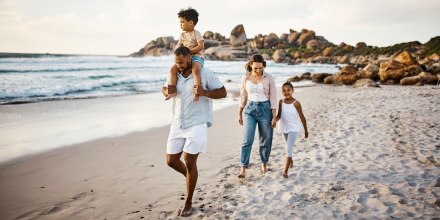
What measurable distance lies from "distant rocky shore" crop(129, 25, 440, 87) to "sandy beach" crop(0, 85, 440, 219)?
14.9 metres

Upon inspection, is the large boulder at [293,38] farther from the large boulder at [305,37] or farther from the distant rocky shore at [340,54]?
the large boulder at [305,37]

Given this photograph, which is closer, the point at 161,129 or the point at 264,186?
the point at 264,186

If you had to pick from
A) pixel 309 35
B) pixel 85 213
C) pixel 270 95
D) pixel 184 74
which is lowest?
pixel 85 213

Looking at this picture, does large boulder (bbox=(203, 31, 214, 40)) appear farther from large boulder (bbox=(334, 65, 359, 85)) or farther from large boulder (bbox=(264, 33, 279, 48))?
large boulder (bbox=(334, 65, 359, 85))

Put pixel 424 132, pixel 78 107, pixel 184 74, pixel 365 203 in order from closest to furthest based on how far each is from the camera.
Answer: pixel 184 74 → pixel 365 203 → pixel 424 132 → pixel 78 107

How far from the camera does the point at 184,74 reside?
3.45 meters

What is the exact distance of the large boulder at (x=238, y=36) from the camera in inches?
3198

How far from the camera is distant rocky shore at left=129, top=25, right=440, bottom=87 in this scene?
2119 cm

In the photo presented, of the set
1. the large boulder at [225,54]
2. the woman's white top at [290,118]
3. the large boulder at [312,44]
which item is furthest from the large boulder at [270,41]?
A: the woman's white top at [290,118]

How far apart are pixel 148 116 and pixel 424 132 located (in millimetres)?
7800

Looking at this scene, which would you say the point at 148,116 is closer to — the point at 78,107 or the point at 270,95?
the point at 78,107

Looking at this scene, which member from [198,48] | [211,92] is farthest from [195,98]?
[198,48]

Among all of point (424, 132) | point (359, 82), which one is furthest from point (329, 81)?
point (424, 132)

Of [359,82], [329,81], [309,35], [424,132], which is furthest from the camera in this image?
[309,35]
